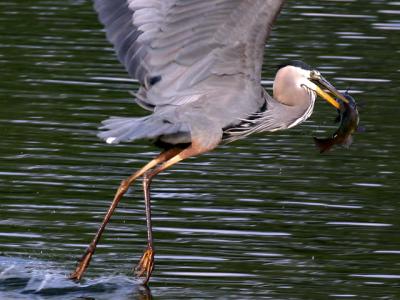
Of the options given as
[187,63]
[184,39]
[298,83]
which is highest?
[184,39]

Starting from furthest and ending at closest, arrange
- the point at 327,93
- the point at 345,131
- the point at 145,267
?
1. the point at 327,93
2. the point at 345,131
3. the point at 145,267

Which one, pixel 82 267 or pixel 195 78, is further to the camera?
pixel 195 78

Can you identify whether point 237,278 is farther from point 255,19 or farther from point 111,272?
point 255,19

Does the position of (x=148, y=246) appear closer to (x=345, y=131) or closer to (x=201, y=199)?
(x=201, y=199)

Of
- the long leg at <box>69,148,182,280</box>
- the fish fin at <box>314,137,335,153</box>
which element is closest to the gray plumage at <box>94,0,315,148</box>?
the long leg at <box>69,148,182,280</box>

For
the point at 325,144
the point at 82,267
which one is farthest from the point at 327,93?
the point at 82,267

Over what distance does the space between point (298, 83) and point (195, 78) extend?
0.84m

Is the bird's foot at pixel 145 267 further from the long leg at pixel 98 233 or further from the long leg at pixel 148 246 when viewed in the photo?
the long leg at pixel 98 233

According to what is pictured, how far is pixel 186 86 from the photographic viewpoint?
28.6 ft

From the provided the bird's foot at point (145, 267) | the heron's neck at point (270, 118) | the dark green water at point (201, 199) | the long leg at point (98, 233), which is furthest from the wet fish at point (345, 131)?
the bird's foot at point (145, 267)

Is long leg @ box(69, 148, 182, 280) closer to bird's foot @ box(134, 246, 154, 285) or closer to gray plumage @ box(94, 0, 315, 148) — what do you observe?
gray plumage @ box(94, 0, 315, 148)

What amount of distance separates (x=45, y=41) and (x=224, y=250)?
734 cm

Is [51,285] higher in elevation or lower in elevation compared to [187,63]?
lower

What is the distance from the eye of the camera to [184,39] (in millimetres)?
8391
